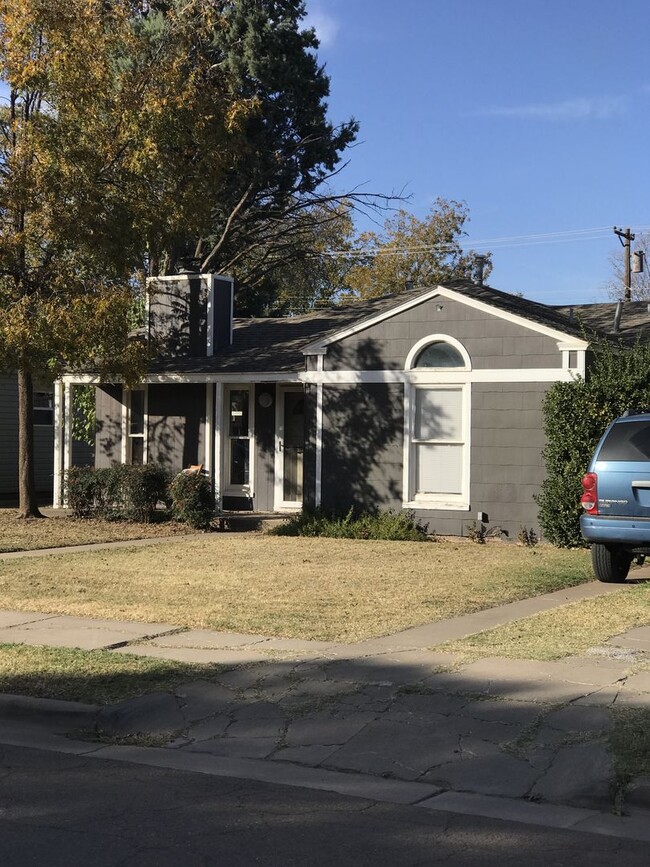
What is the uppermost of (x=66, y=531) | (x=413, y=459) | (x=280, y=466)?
(x=413, y=459)

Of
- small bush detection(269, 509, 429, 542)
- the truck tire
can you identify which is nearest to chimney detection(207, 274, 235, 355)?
small bush detection(269, 509, 429, 542)

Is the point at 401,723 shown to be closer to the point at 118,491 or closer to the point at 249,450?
the point at 118,491

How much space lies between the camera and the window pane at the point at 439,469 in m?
17.8

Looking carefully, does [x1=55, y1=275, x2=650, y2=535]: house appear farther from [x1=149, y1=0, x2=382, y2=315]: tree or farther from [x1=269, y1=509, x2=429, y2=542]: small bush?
[x1=149, y1=0, x2=382, y2=315]: tree

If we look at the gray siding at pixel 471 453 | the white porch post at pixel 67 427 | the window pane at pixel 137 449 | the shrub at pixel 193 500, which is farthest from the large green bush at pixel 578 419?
the white porch post at pixel 67 427

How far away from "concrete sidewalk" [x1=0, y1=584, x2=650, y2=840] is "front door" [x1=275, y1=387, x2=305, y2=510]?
12092 mm

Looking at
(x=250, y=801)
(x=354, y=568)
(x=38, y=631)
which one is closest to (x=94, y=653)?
(x=38, y=631)

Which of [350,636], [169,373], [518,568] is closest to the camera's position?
[350,636]

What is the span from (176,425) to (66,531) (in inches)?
174

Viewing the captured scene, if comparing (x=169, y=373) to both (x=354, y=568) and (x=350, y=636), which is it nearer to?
(x=354, y=568)

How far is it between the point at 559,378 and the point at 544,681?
9825mm

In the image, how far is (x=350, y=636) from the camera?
30.9 feet

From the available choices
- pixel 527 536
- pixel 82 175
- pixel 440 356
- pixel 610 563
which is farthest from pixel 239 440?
pixel 610 563

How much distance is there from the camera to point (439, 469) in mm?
18000
